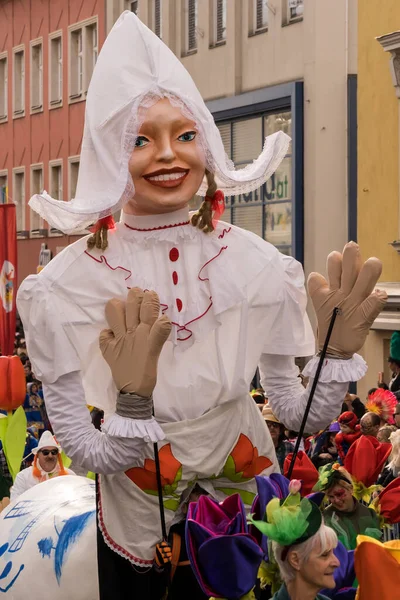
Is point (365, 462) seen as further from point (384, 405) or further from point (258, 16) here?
point (258, 16)

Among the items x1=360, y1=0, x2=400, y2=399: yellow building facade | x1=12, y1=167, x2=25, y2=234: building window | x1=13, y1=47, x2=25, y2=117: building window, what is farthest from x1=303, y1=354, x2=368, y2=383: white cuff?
x1=13, y1=47, x2=25, y2=117: building window

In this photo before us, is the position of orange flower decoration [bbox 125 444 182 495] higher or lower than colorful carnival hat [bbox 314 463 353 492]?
higher

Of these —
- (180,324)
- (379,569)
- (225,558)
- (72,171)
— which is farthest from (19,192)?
(379,569)

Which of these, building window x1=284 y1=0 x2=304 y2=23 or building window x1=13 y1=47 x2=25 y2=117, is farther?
building window x1=13 y1=47 x2=25 y2=117

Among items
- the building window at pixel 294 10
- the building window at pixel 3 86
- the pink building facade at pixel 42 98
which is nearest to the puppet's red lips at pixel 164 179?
the building window at pixel 294 10

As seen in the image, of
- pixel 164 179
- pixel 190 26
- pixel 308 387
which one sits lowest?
pixel 308 387

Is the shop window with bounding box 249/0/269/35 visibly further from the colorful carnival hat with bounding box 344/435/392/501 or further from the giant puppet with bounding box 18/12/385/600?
the giant puppet with bounding box 18/12/385/600

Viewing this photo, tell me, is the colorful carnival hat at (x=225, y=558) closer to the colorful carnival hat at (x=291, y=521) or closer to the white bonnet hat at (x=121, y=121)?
the colorful carnival hat at (x=291, y=521)

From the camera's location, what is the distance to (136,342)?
478cm

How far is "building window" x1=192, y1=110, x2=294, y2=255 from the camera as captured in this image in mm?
20156

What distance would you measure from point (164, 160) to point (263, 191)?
51.3ft

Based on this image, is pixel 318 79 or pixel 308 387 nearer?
pixel 308 387

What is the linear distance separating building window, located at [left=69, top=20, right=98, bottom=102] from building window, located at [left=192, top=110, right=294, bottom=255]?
324 inches

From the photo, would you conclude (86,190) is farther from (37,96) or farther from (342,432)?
(37,96)
